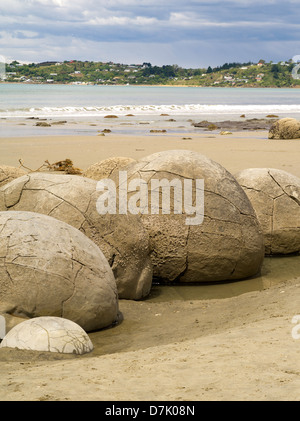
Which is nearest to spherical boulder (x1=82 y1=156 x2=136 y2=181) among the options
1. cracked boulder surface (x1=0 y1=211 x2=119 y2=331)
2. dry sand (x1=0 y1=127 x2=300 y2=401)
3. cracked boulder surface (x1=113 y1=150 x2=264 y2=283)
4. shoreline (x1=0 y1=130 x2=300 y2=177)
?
cracked boulder surface (x1=113 y1=150 x2=264 y2=283)

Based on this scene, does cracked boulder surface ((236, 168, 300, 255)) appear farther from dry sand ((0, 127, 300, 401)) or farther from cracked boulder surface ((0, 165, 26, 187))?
cracked boulder surface ((0, 165, 26, 187))

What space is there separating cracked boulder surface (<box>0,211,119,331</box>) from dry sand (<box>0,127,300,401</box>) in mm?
317

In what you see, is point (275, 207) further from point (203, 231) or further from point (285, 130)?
point (285, 130)

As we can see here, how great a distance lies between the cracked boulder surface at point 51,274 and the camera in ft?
17.4

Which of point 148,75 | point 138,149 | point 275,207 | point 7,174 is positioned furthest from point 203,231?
point 148,75

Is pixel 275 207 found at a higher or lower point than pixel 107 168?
lower

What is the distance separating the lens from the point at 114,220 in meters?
6.68

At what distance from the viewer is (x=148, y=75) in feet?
502

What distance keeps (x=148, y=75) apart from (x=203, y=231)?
149m

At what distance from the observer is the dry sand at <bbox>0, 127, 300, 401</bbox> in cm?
351

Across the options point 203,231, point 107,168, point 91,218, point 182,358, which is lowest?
point 182,358

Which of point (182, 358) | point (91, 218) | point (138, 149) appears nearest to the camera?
point (182, 358)

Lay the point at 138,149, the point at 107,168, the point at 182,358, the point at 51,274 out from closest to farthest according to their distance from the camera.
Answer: the point at 182,358
the point at 51,274
the point at 107,168
the point at 138,149

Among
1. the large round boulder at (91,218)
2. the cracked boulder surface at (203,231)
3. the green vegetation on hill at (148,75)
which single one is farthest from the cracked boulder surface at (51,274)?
the green vegetation on hill at (148,75)
